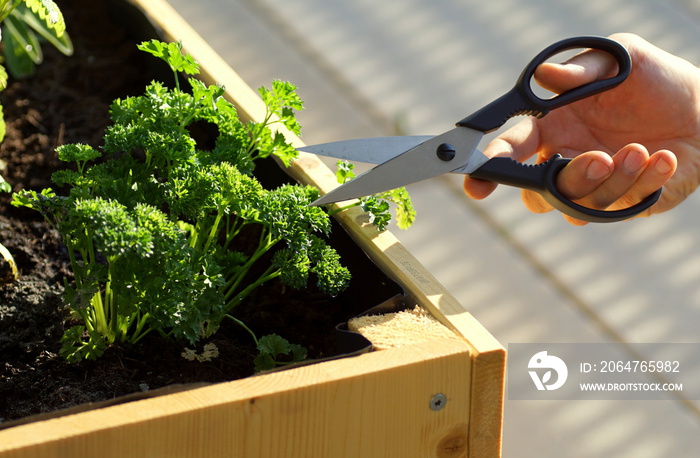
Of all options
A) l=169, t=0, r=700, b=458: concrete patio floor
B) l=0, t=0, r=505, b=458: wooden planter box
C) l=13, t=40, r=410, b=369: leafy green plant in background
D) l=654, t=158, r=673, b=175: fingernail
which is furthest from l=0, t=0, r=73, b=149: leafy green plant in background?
l=654, t=158, r=673, b=175: fingernail

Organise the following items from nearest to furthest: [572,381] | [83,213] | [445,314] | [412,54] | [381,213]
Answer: [83,213] < [445,314] < [381,213] < [572,381] < [412,54]

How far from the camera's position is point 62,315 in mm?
1059

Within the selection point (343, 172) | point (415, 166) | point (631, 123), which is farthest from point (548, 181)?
point (631, 123)

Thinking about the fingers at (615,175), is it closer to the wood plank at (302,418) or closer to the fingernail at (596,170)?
the fingernail at (596,170)

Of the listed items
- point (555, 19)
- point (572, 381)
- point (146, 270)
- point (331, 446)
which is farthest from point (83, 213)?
point (555, 19)

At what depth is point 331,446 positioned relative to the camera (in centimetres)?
79

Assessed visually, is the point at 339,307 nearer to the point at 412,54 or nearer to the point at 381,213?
the point at 381,213

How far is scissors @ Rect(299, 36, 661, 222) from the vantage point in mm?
957

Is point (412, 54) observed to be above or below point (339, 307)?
above

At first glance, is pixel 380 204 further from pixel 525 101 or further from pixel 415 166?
pixel 525 101

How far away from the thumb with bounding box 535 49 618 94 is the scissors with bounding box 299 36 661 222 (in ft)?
0.06

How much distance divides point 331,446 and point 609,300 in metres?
0.91

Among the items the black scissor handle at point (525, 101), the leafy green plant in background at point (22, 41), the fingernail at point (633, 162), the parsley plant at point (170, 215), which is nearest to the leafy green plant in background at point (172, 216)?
the parsley plant at point (170, 215)

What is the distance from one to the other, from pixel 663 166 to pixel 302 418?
1.83ft
